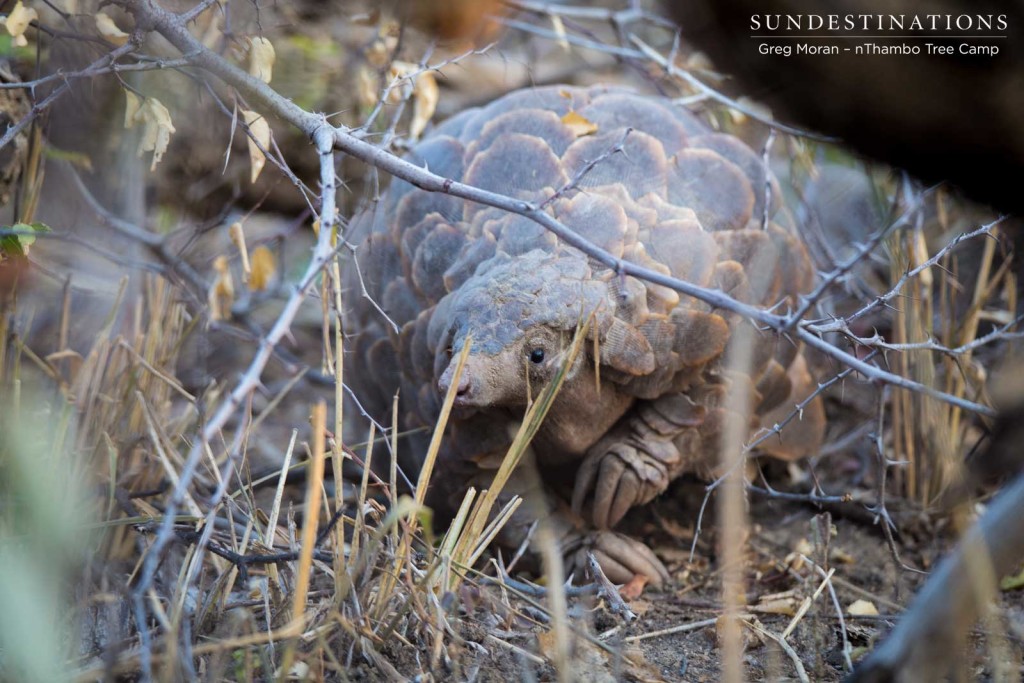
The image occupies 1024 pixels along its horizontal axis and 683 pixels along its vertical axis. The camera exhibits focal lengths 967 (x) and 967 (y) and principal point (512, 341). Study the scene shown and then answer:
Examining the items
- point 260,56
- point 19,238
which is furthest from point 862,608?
point 19,238

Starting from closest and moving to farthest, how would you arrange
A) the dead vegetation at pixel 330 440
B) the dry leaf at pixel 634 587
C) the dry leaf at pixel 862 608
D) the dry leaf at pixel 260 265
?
the dead vegetation at pixel 330 440 < the dry leaf at pixel 862 608 < the dry leaf at pixel 634 587 < the dry leaf at pixel 260 265

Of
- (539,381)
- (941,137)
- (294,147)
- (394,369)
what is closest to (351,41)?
(294,147)

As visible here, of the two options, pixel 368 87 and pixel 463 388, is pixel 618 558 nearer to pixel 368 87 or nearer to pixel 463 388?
pixel 463 388

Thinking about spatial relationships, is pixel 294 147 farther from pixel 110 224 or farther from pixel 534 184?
pixel 534 184

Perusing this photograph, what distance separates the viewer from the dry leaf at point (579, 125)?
271cm

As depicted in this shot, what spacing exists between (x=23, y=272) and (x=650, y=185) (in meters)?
1.66

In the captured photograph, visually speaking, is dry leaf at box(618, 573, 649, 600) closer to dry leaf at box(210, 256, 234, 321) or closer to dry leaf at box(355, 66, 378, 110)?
dry leaf at box(210, 256, 234, 321)

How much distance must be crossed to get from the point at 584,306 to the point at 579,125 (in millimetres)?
714

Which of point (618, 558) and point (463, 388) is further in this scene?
point (618, 558)

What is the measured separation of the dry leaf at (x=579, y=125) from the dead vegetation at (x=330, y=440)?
1.30ft

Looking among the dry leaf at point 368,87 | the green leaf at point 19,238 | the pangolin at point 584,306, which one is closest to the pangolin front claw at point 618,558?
the pangolin at point 584,306

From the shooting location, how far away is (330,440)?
1.94 m

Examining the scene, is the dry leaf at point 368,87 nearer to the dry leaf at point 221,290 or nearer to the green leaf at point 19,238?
the dry leaf at point 221,290

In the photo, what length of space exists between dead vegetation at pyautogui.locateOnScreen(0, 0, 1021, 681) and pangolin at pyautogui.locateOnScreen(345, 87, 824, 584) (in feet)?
0.56
